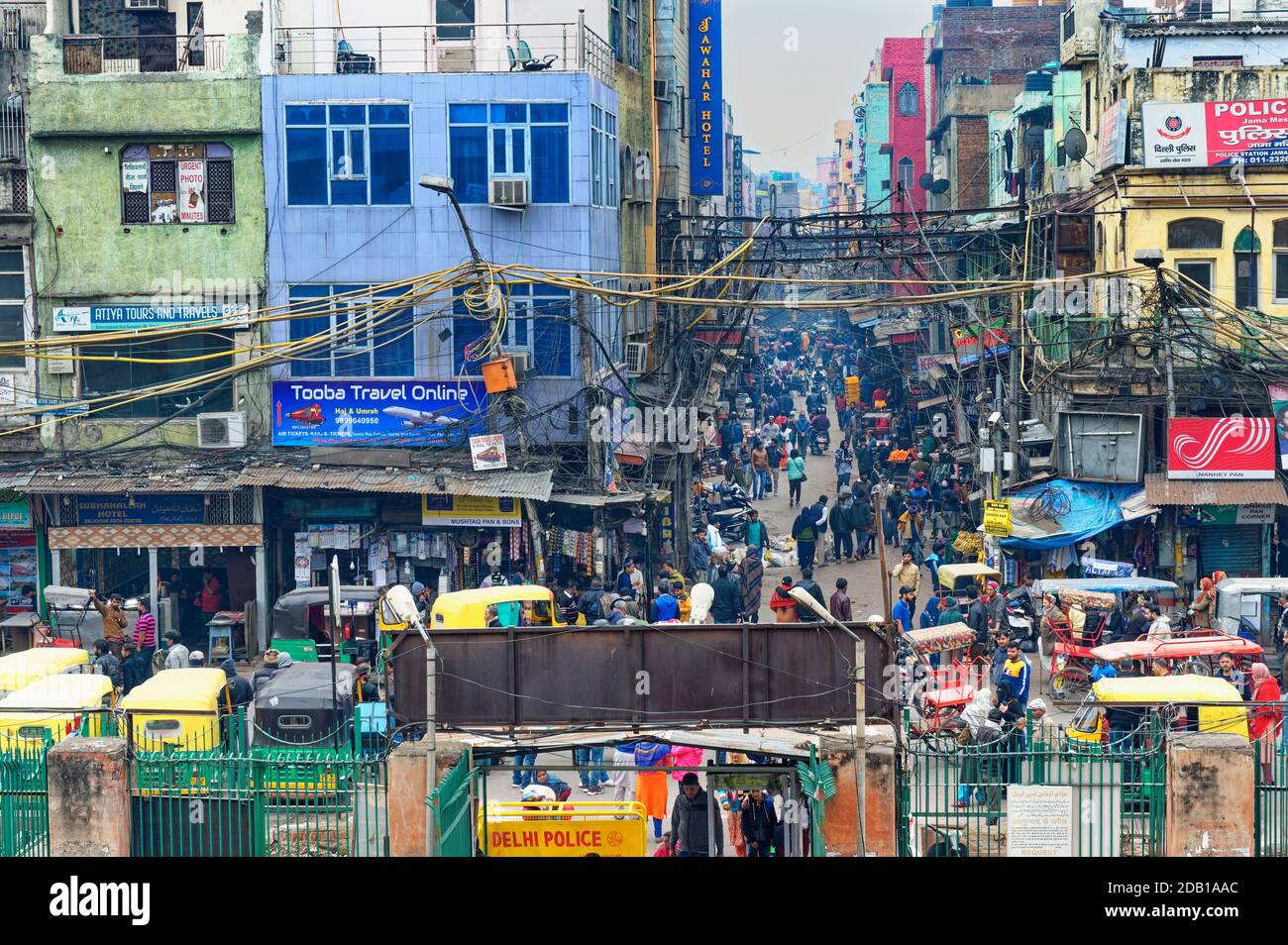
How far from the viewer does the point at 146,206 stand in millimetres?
26609

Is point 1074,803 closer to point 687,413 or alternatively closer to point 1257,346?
point 1257,346

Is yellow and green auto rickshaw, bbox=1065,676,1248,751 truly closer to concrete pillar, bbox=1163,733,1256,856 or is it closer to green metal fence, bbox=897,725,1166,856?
green metal fence, bbox=897,725,1166,856

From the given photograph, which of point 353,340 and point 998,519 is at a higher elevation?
point 353,340

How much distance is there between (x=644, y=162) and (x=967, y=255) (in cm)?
685

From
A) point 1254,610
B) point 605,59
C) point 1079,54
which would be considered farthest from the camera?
point 1079,54

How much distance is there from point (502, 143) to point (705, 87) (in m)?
14.2

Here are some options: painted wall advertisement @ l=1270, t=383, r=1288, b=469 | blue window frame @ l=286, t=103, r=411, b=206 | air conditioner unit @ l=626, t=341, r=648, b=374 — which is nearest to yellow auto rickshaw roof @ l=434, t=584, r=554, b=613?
blue window frame @ l=286, t=103, r=411, b=206

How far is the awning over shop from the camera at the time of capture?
2752 centimetres

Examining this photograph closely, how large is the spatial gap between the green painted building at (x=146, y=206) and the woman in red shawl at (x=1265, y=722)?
15.2 m

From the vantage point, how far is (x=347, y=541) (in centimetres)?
2673

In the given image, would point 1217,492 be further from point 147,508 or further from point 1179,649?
point 147,508

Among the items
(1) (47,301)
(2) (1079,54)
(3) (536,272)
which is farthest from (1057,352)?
(1) (47,301)

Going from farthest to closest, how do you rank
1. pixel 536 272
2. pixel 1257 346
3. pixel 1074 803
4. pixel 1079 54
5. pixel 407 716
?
pixel 1079 54 → pixel 1257 346 → pixel 536 272 → pixel 407 716 → pixel 1074 803

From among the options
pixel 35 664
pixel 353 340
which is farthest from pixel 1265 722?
pixel 353 340
